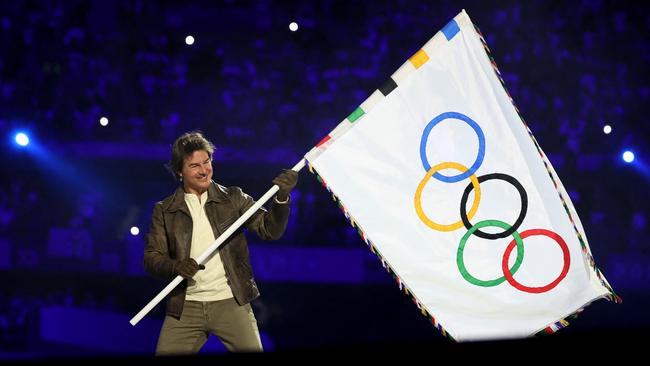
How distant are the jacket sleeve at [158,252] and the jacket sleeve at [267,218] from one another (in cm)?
38

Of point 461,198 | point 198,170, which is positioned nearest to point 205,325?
point 198,170

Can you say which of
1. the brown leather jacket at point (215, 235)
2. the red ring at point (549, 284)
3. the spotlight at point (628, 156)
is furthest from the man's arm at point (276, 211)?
the spotlight at point (628, 156)

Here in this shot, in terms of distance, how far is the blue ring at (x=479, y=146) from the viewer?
358 cm

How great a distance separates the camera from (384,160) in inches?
144

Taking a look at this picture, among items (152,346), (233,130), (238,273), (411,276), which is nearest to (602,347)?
(411,276)

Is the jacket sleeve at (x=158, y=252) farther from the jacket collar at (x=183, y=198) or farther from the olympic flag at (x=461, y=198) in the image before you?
the olympic flag at (x=461, y=198)

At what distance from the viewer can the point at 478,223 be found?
358 centimetres

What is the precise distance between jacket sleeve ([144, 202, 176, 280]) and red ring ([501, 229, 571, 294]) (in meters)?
1.53

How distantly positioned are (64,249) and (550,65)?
519 cm

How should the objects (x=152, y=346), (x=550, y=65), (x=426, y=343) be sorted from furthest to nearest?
1. (x=550, y=65)
2. (x=152, y=346)
3. (x=426, y=343)

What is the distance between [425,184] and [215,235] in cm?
104

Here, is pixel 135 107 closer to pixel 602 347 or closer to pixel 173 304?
pixel 173 304

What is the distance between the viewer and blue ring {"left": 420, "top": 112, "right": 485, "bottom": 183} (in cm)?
Answer: 358

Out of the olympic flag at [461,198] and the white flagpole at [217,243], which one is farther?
the white flagpole at [217,243]
